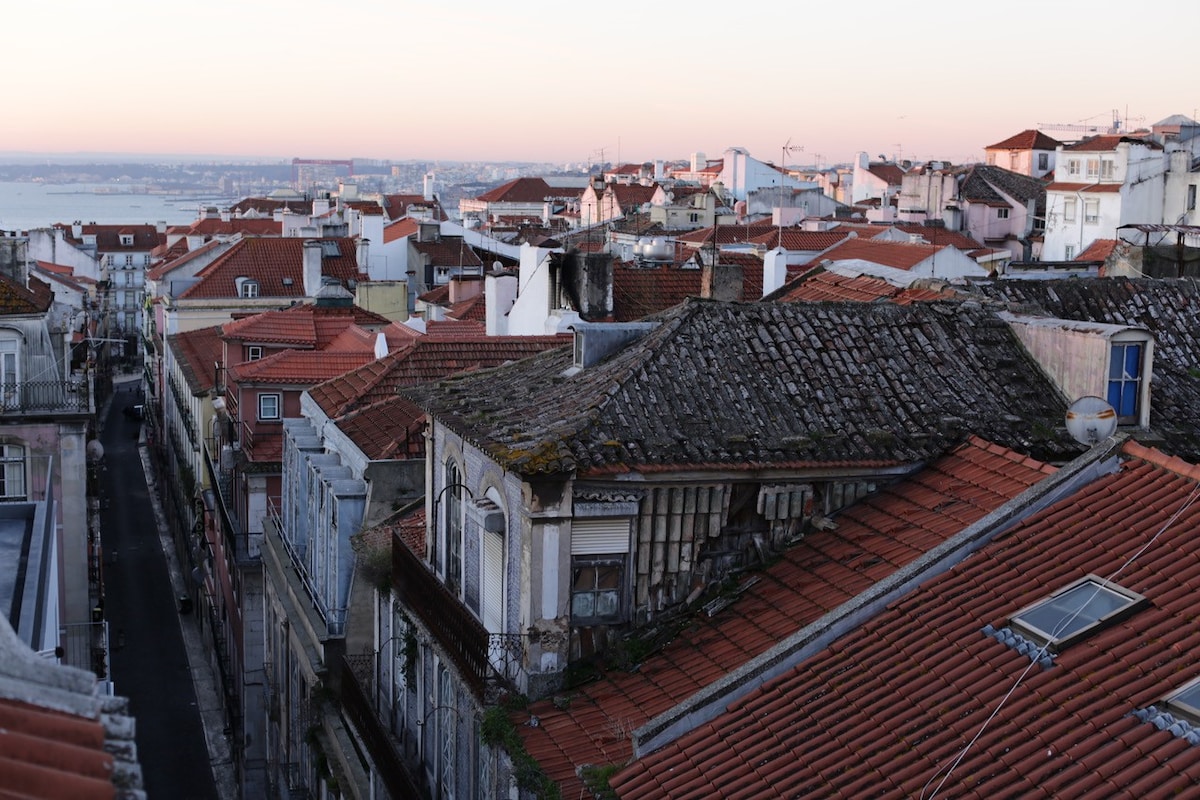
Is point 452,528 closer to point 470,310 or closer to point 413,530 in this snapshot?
point 413,530

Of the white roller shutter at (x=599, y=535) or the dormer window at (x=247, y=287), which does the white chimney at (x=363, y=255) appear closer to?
the dormer window at (x=247, y=287)

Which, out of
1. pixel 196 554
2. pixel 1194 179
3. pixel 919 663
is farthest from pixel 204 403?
pixel 1194 179

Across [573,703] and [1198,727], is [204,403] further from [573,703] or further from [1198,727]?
[1198,727]

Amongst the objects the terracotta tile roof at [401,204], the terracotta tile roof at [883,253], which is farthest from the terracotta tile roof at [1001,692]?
the terracotta tile roof at [401,204]

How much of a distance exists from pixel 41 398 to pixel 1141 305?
23234 mm

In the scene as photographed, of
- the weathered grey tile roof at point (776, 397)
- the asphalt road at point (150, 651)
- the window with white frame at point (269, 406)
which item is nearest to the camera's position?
the weathered grey tile roof at point (776, 397)

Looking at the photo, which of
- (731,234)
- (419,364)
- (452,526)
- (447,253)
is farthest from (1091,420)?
(447,253)

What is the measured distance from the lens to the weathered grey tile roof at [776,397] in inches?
522

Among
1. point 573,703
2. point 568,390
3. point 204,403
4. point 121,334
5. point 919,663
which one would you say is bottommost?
point 121,334

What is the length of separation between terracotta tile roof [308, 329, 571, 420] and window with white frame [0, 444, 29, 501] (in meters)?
10.8

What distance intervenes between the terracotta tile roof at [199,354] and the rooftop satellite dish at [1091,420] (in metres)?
33.7

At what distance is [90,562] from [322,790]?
69.4 feet

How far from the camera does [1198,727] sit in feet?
29.0

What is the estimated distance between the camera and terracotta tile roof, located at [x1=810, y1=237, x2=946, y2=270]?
3775 cm
